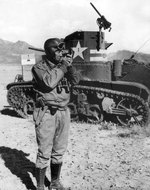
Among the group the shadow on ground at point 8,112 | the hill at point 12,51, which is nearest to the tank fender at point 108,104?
the shadow on ground at point 8,112

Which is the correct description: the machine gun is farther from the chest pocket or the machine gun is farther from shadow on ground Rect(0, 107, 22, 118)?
the chest pocket

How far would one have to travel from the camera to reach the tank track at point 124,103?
A: 10375mm

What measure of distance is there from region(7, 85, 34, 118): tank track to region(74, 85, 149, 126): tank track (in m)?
1.96

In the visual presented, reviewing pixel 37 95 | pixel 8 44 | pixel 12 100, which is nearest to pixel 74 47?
pixel 12 100

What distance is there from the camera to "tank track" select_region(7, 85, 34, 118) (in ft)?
39.9

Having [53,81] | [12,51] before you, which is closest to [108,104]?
[53,81]

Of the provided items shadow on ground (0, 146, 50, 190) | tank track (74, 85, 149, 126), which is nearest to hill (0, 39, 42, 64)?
tank track (74, 85, 149, 126)

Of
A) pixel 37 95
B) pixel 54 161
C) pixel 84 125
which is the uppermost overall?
pixel 37 95

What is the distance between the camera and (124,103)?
10828mm

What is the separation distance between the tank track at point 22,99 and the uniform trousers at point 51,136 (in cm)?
670

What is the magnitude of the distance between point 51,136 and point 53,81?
854 millimetres

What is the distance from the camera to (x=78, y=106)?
11242 millimetres

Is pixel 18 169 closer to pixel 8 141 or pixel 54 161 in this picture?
pixel 54 161

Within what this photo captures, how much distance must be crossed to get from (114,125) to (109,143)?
6.79ft
